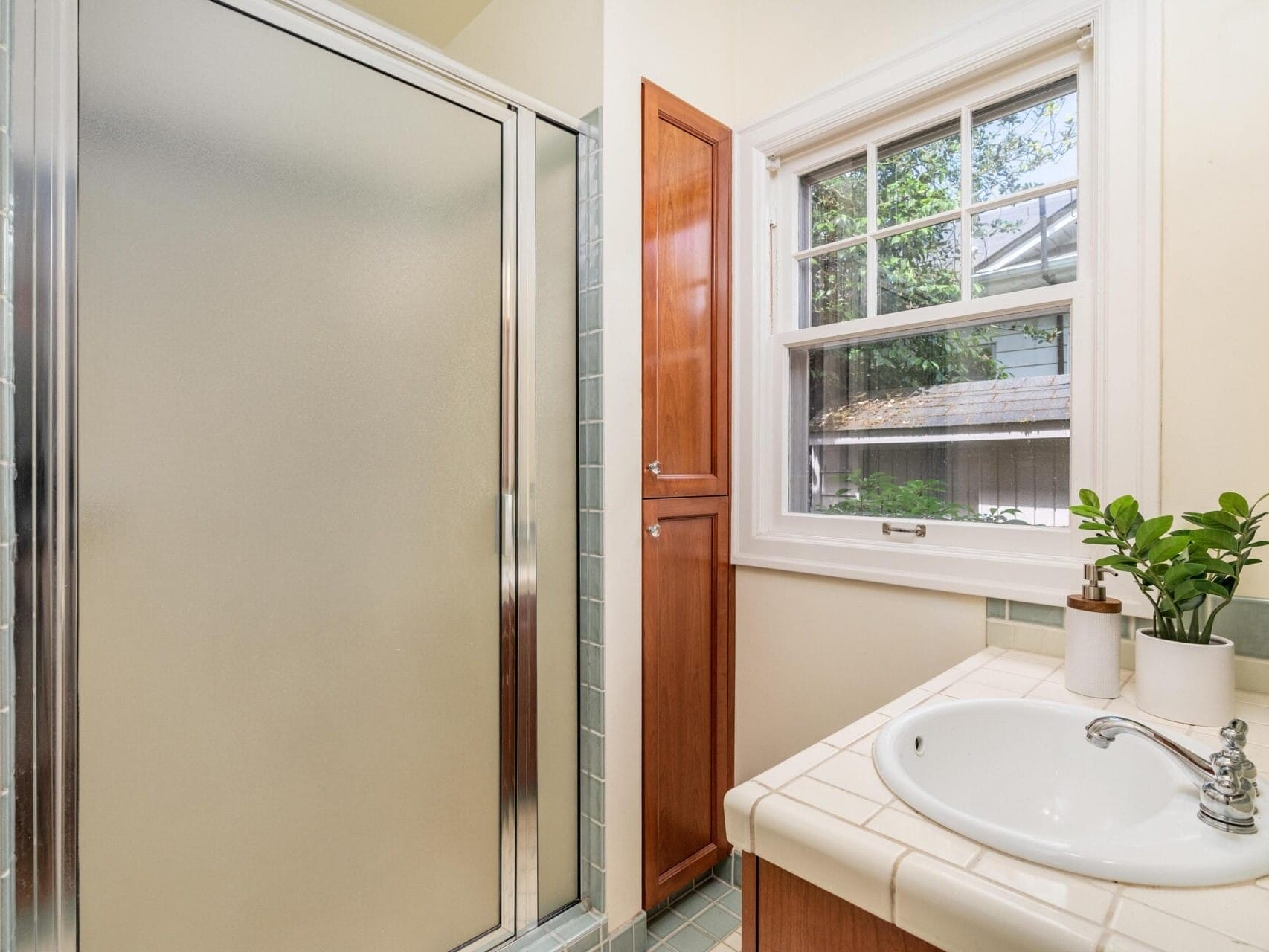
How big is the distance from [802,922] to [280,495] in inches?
36.3

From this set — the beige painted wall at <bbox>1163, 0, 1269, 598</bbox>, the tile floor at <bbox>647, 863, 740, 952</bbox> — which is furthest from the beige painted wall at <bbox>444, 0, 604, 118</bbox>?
the tile floor at <bbox>647, 863, 740, 952</bbox>

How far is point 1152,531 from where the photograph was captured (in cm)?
96

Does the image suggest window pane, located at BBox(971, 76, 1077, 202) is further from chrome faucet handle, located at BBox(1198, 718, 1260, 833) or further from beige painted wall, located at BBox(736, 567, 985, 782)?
chrome faucet handle, located at BBox(1198, 718, 1260, 833)

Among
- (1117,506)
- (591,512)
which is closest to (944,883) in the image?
(1117,506)

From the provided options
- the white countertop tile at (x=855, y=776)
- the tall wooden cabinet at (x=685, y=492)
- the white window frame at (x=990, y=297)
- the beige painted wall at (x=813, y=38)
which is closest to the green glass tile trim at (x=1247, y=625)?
the white window frame at (x=990, y=297)

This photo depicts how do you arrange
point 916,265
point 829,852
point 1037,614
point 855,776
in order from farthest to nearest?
point 916,265
point 1037,614
point 855,776
point 829,852

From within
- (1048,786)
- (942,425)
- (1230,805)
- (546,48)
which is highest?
(546,48)

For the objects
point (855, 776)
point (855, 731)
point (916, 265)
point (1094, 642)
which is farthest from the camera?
point (916, 265)

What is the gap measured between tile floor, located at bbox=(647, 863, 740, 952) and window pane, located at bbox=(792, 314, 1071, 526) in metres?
1.02

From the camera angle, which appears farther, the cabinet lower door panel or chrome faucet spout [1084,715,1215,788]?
the cabinet lower door panel

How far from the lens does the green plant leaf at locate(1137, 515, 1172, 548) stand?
3.13ft

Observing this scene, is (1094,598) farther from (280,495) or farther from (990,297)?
(280,495)

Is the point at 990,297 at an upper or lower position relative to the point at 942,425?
upper

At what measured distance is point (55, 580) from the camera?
85 centimetres
